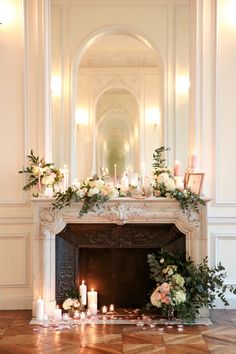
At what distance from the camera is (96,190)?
14.9ft

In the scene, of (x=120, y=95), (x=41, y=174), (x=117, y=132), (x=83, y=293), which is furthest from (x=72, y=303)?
(x=117, y=132)

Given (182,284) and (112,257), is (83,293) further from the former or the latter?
(182,284)

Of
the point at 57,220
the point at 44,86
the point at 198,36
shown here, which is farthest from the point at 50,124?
the point at 198,36

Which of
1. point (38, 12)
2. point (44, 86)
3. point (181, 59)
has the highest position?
point (38, 12)

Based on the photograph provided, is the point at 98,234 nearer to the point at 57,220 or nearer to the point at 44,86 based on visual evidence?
the point at 57,220

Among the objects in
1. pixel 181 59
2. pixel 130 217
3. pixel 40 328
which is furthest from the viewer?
pixel 181 59

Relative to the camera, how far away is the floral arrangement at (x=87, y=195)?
4.54 m

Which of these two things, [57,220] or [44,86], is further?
[44,86]

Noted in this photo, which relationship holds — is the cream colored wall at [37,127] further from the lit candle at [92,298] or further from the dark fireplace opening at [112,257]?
the lit candle at [92,298]

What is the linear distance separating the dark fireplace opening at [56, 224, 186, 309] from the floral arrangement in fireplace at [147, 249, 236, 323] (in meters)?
0.18

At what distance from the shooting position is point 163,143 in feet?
18.2

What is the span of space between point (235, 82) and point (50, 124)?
7.16ft

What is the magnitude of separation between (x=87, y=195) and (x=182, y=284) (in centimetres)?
132

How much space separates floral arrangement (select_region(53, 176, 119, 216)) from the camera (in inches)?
179
